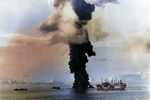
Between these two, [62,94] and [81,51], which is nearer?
[81,51]

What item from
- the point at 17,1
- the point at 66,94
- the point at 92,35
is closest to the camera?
the point at 17,1

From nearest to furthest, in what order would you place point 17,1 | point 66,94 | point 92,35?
point 17,1, point 92,35, point 66,94

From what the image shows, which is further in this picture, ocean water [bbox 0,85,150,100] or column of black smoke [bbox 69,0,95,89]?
ocean water [bbox 0,85,150,100]

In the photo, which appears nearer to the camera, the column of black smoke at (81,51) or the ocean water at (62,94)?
the column of black smoke at (81,51)

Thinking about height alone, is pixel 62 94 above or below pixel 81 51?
below

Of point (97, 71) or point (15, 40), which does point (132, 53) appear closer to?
point (97, 71)

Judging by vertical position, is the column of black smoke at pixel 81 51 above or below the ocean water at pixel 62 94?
above

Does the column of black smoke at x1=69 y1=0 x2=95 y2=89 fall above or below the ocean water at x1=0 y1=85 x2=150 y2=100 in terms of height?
above

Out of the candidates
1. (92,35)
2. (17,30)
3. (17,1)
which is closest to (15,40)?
(17,30)
